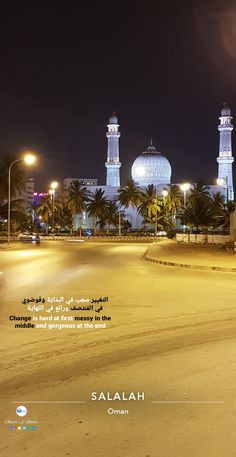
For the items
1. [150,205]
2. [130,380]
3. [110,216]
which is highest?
[150,205]

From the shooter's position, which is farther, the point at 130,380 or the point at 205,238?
the point at 205,238

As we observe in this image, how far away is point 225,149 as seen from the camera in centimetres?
12769

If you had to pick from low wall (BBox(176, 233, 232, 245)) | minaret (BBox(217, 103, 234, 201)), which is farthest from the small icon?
minaret (BBox(217, 103, 234, 201))

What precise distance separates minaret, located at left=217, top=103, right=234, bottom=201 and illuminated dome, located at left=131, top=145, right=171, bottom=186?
12664mm

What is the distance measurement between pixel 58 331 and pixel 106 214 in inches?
3681

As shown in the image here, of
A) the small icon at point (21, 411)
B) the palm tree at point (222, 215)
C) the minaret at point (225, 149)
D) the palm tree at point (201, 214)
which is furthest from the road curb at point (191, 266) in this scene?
the minaret at point (225, 149)

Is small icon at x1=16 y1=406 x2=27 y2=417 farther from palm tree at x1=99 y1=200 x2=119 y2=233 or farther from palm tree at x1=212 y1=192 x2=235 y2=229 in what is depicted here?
palm tree at x1=99 y1=200 x2=119 y2=233

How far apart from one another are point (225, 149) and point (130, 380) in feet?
411

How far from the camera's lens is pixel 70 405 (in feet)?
16.8

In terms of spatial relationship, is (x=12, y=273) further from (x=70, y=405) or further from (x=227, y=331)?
(x=70, y=405)

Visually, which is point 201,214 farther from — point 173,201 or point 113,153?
point 113,153

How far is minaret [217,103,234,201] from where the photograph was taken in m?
125

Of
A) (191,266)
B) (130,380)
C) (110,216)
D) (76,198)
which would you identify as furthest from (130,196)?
(130,380)

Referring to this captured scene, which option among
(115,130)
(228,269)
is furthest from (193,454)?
(115,130)
